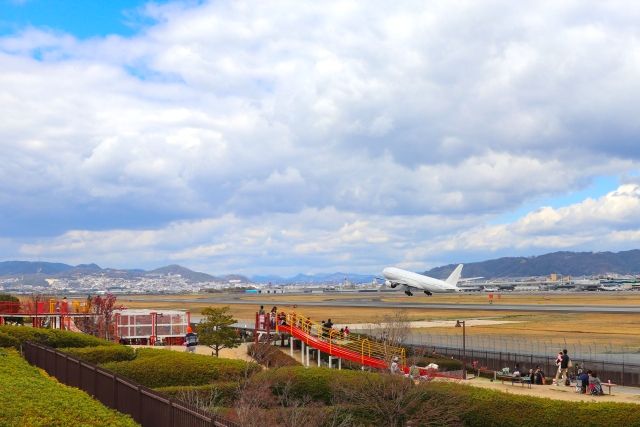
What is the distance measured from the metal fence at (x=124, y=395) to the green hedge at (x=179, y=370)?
260cm

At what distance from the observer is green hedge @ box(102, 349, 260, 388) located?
2672 centimetres

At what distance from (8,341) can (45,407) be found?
18.4 meters

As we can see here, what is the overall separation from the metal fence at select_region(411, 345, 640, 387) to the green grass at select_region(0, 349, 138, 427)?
25444 mm

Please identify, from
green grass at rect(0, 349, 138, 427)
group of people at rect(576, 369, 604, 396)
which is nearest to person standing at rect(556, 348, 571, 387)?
group of people at rect(576, 369, 604, 396)

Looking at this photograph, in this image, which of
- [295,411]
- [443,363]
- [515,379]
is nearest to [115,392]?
[295,411]

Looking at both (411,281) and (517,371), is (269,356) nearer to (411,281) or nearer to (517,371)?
(517,371)

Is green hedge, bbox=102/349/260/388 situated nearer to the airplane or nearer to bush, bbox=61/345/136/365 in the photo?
bush, bbox=61/345/136/365

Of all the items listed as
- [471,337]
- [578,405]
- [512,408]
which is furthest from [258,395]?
[471,337]

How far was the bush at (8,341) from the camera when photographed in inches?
1159

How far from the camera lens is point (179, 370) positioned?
26875 mm

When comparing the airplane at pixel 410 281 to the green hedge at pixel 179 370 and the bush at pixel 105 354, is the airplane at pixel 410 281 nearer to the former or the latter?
the bush at pixel 105 354

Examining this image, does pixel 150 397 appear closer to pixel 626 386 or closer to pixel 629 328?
pixel 626 386

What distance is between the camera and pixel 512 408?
2372cm

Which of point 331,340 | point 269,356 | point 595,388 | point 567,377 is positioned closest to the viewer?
point 595,388
